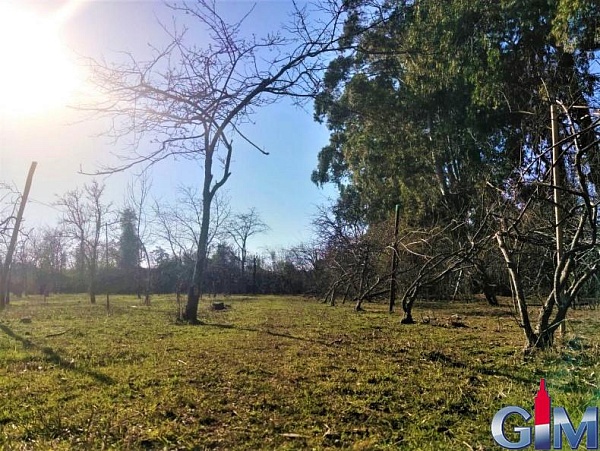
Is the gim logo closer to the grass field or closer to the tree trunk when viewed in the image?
the grass field

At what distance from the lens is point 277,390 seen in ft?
11.9

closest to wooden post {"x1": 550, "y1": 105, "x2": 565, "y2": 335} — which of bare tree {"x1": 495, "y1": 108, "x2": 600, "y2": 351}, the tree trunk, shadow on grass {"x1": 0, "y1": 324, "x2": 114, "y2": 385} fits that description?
bare tree {"x1": 495, "y1": 108, "x2": 600, "y2": 351}

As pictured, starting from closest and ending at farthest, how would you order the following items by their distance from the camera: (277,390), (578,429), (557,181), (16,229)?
(578,429)
(277,390)
(557,181)
(16,229)

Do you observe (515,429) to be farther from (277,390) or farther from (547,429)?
(277,390)

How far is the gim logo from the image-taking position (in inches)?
96.7

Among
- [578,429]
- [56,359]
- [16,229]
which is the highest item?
[16,229]

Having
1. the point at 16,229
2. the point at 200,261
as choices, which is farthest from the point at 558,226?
the point at 16,229

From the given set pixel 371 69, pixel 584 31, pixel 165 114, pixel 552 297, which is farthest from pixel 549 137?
pixel 371 69

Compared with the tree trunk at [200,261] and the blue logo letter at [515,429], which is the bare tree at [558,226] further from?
the tree trunk at [200,261]

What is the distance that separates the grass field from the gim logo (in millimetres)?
94

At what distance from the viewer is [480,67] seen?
11023mm

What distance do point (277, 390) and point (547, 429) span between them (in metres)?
1.97

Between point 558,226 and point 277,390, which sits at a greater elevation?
point 558,226

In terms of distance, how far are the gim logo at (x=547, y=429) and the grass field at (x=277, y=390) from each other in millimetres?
94
